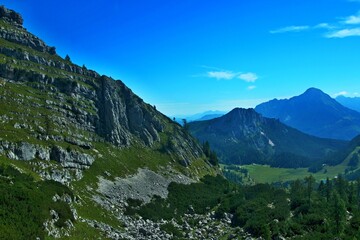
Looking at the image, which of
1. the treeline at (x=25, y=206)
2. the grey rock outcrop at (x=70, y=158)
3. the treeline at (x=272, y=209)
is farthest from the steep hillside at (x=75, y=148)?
the treeline at (x=272, y=209)

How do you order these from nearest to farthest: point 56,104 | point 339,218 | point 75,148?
point 339,218, point 75,148, point 56,104

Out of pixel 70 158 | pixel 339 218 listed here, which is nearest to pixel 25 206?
pixel 70 158

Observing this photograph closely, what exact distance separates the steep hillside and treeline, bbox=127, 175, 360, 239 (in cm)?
1070

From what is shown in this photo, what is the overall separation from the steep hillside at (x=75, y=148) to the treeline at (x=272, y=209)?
10701 mm

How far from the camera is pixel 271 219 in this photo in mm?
122688

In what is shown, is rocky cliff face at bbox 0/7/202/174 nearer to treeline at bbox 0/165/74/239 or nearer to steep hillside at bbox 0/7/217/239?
steep hillside at bbox 0/7/217/239

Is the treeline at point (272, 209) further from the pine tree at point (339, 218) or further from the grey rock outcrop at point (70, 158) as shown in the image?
the grey rock outcrop at point (70, 158)

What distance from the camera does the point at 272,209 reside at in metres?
133

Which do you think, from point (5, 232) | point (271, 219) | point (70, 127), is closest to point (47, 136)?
point (70, 127)

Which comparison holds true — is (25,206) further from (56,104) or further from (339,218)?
(56,104)

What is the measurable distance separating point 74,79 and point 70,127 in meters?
48.2

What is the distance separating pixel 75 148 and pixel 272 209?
79.1 metres

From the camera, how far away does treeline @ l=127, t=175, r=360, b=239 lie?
106 meters

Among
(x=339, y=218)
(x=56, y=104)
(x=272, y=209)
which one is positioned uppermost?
(x=56, y=104)
